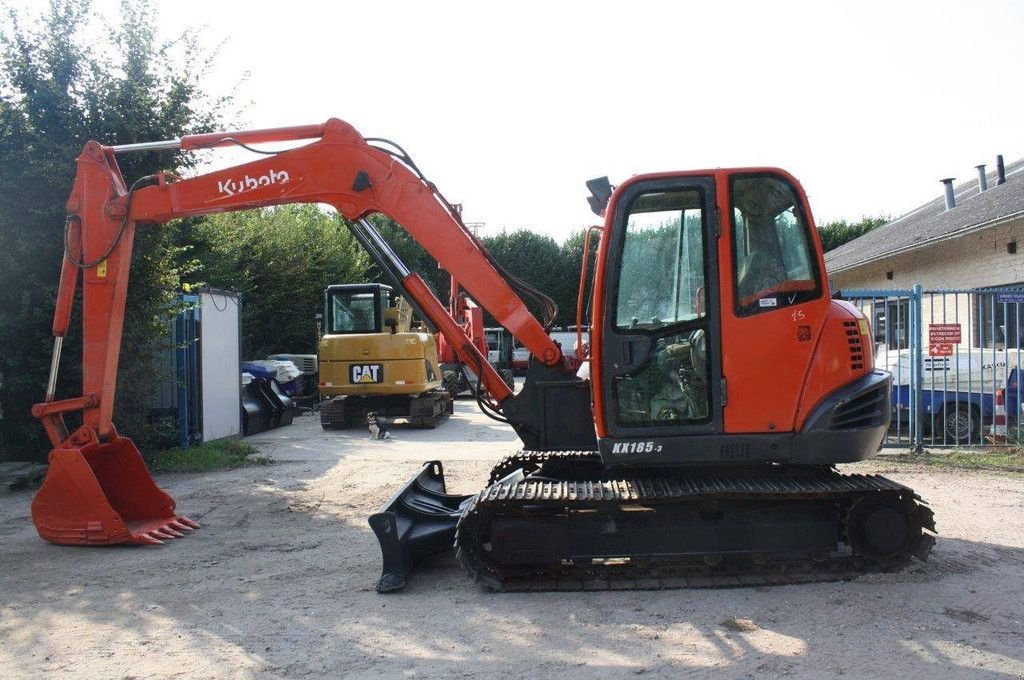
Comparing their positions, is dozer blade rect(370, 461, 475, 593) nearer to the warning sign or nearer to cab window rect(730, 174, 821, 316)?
cab window rect(730, 174, 821, 316)

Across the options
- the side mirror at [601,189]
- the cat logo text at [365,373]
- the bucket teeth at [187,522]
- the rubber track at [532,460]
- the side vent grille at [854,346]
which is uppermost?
the side mirror at [601,189]

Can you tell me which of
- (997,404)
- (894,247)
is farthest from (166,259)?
(894,247)

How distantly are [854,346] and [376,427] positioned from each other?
10.9 m

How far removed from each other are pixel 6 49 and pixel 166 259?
309 cm

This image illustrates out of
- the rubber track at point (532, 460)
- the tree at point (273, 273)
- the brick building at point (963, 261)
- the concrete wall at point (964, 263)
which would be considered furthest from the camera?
the tree at point (273, 273)

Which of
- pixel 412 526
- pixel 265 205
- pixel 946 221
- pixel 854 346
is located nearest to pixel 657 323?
pixel 854 346

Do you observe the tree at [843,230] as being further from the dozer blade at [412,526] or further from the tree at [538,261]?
the dozer blade at [412,526]

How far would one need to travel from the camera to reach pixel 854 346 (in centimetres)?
554

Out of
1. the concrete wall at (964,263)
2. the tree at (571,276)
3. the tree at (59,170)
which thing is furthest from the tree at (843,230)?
the tree at (59,170)

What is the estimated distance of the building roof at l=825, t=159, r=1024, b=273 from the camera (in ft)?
48.6

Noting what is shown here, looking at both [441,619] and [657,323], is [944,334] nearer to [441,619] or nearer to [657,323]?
[657,323]

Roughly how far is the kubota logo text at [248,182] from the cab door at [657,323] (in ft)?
8.81

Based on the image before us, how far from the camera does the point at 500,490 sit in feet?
18.4

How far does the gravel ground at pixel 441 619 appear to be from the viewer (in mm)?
4332
